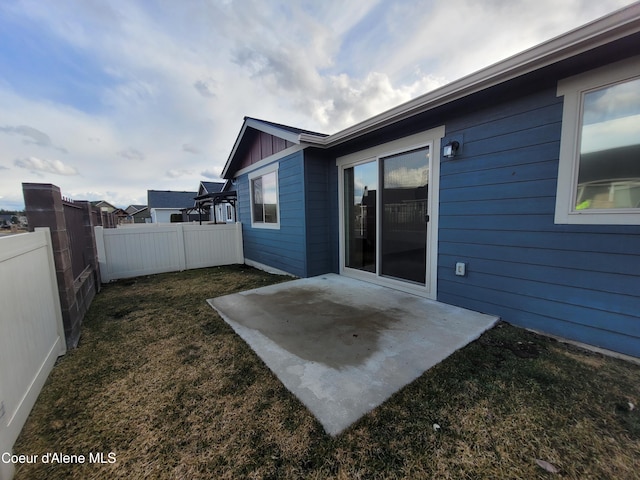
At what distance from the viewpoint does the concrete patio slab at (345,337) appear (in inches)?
67.9

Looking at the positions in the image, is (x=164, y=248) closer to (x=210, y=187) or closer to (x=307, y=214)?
(x=307, y=214)

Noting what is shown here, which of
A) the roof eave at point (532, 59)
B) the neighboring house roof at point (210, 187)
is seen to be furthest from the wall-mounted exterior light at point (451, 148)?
the neighboring house roof at point (210, 187)

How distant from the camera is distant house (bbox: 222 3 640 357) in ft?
6.82

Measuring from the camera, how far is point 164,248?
612 cm

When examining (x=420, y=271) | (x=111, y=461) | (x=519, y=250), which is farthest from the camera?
(x=420, y=271)

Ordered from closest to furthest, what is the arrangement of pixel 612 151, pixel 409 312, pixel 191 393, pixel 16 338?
pixel 16 338 < pixel 191 393 < pixel 612 151 < pixel 409 312

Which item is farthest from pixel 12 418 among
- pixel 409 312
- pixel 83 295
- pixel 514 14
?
pixel 514 14

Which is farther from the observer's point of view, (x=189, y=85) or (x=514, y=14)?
(x=189, y=85)

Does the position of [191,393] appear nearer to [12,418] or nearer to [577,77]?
[12,418]

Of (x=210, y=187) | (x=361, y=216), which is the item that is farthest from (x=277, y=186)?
(x=210, y=187)

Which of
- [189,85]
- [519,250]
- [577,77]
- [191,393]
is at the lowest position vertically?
[191,393]

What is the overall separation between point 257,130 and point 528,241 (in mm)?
5701

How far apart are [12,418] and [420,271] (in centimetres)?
403

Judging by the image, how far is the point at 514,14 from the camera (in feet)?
10.3
